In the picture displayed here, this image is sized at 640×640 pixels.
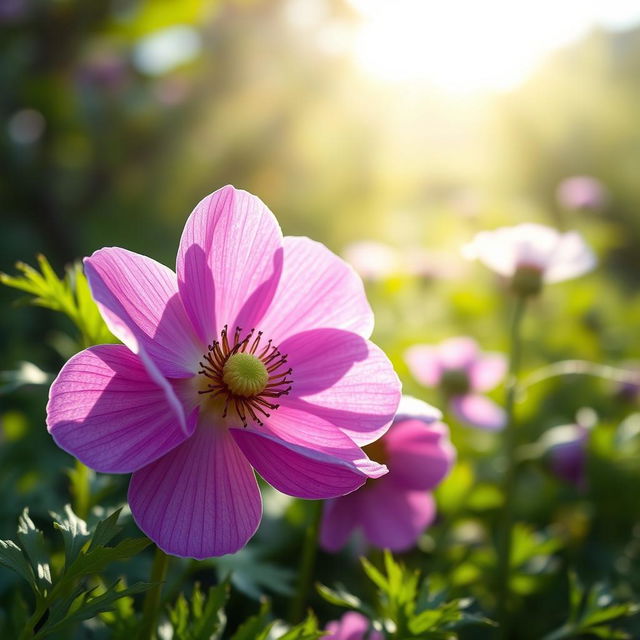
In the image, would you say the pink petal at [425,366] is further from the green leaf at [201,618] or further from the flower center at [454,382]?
the green leaf at [201,618]

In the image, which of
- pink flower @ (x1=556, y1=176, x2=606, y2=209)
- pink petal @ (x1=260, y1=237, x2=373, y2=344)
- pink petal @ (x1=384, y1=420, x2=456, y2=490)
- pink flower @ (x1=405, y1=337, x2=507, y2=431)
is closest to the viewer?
pink petal @ (x1=260, y1=237, x2=373, y2=344)

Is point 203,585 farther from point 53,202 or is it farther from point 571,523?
point 53,202

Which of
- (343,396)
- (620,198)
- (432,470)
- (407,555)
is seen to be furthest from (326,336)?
(620,198)

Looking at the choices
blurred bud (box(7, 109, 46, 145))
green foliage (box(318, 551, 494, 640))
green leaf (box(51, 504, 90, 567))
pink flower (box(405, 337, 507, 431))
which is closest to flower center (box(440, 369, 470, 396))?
pink flower (box(405, 337, 507, 431))

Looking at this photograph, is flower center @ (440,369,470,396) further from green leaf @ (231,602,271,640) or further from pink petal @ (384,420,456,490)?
green leaf @ (231,602,271,640)

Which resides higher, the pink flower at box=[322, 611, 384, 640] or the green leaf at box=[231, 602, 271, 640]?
the green leaf at box=[231, 602, 271, 640]

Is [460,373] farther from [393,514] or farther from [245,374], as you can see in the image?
[245,374]

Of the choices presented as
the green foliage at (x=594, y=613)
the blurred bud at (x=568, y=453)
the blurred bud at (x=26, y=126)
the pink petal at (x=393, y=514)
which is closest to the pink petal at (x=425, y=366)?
the blurred bud at (x=568, y=453)
